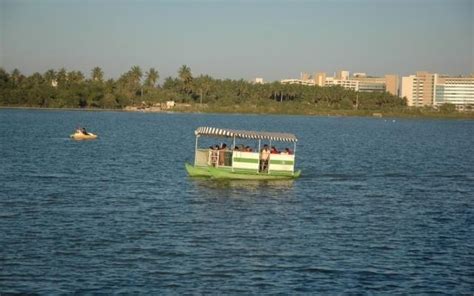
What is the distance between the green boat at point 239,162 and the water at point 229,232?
3.53 ft

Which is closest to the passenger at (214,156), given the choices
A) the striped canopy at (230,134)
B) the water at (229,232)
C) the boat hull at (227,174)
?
the boat hull at (227,174)

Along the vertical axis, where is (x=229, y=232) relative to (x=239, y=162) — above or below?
below

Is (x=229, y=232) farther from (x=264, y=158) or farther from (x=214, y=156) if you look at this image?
Answer: (x=264, y=158)

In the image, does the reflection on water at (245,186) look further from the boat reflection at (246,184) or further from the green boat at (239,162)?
the green boat at (239,162)

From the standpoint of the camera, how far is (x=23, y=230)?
3350 centimetres

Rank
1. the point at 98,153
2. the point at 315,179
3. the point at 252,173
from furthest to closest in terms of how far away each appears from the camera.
Answer: the point at 98,153 → the point at 315,179 → the point at 252,173

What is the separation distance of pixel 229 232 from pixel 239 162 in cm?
1711

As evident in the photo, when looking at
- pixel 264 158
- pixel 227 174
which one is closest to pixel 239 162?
pixel 227 174

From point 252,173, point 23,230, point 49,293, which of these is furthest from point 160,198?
point 49,293

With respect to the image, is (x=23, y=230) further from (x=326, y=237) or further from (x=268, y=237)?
(x=326, y=237)

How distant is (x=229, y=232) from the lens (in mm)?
34469

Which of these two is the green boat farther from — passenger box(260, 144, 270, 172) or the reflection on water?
the reflection on water

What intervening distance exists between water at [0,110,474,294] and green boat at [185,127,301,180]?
1075 mm

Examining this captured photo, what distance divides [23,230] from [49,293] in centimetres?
924
